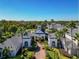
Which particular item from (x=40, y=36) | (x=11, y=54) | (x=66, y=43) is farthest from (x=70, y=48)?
(x=40, y=36)

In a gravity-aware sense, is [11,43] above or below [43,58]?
above

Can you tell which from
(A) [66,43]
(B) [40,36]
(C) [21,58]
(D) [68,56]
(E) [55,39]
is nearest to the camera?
(C) [21,58]

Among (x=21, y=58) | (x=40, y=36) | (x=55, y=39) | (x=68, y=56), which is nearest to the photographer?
(x=21, y=58)

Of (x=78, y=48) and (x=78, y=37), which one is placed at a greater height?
(x=78, y=37)

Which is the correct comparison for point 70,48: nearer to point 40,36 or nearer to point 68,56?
point 68,56

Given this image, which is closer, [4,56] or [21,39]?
[4,56]

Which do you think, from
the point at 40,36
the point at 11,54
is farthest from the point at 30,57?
the point at 40,36

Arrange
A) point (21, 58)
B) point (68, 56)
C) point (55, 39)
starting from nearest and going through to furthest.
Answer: point (21, 58), point (68, 56), point (55, 39)

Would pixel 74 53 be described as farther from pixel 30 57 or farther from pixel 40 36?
pixel 40 36

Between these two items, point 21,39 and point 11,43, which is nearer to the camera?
point 11,43
